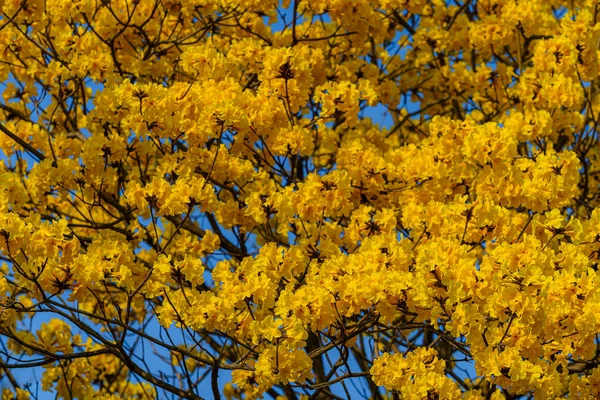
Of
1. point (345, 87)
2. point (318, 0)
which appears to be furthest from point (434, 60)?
point (345, 87)

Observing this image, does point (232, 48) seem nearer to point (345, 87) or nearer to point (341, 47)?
point (345, 87)

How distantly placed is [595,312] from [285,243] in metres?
4.18

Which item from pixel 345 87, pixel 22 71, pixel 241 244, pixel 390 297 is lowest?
pixel 390 297

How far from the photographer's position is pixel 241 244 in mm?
5910

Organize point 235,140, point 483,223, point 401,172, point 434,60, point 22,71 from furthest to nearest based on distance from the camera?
point 434,60 < point 22,71 < point 401,172 < point 235,140 < point 483,223

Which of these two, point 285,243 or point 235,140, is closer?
point 235,140

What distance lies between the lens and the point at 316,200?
516 centimetres

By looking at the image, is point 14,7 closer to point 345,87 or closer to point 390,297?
point 345,87

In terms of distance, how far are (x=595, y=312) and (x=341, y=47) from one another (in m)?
3.95

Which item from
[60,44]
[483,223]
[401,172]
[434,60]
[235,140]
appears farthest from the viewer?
[434,60]

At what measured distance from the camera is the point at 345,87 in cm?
561

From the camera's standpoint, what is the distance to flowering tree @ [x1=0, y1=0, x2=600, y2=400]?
4.23 m

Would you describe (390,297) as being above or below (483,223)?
below

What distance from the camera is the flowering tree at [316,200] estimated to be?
4.23 meters
